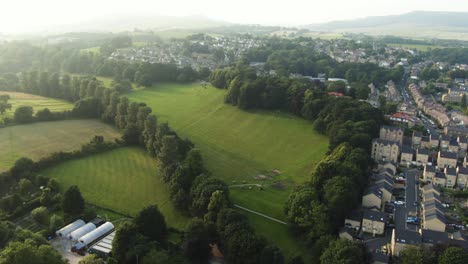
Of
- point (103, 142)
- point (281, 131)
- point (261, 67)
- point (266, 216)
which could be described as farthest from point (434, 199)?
point (261, 67)

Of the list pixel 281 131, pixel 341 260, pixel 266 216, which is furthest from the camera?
pixel 281 131

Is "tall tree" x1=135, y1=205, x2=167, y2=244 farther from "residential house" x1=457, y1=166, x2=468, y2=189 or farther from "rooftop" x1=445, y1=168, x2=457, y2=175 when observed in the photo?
"residential house" x1=457, y1=166, x2=468, y2=189

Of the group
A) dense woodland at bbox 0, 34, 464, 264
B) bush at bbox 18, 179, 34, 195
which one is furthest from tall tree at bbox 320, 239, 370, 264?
bush at bbox 18, 179, 34, 195

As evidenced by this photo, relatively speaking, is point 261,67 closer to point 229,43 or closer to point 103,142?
point 229,43

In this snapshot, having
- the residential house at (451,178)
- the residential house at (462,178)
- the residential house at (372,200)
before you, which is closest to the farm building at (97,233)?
the residential house at (372,200)

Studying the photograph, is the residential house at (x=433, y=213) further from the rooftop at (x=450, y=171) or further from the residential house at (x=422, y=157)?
the residential house at (x=422, y=157)
